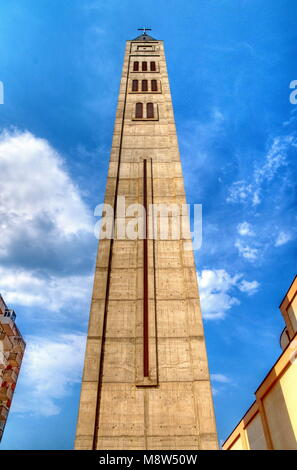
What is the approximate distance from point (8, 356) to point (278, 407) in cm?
3996

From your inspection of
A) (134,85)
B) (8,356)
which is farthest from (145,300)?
(8,356)

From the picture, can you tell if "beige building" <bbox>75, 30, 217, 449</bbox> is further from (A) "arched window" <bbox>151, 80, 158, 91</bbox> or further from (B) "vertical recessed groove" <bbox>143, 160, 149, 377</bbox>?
(A) "arched window" <bbox>151, 80, 158, 91</bbox>

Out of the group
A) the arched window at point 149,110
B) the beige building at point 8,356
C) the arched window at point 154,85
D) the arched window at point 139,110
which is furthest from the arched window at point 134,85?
the beige building at point 8,356

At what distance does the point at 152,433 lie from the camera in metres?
10.7

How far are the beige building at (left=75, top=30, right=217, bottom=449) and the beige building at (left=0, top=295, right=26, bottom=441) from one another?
96.4ft

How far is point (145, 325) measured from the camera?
13.2m

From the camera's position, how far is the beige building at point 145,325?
10.8 meters

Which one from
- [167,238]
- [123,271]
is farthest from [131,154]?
[123,271]

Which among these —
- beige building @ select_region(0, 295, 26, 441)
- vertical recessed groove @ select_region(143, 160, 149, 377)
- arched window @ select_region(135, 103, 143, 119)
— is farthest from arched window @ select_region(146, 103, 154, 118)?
beige building @ select_region(0, 295, 26, 441)

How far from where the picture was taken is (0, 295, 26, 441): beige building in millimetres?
39875

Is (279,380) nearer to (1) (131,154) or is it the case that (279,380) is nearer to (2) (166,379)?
(2) (166,379)

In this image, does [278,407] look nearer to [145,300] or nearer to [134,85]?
[145,300]

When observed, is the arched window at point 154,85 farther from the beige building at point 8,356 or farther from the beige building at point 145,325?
the beige building at point 8,356
